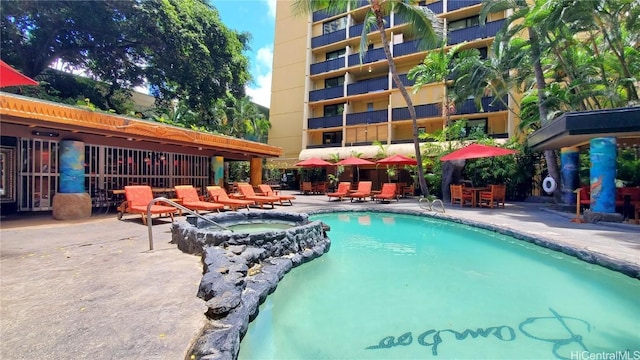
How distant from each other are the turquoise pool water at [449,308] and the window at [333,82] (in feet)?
82.0

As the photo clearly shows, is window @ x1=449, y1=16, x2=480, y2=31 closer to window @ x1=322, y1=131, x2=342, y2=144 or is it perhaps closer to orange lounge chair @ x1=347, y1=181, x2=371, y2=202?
window @ x1=322, y1=131, x2=342, y2=144

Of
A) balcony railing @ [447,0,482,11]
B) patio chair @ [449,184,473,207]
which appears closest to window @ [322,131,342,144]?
balcony railing @ [447,0,482,11]

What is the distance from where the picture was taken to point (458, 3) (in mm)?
22734

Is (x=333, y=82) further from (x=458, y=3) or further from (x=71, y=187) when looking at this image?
(x=71, y=187)

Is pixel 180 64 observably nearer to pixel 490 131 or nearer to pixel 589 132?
pixel 589 132

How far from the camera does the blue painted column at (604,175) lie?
9.05 meters

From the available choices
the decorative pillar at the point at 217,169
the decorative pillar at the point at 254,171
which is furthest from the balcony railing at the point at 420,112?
the decorative pillar at the point at 217,169

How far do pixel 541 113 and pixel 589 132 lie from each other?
18.2 feet

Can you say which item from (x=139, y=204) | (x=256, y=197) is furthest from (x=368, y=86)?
(x=139, y=204)

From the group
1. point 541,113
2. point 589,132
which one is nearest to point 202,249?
point 589,132

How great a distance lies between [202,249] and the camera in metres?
5.46

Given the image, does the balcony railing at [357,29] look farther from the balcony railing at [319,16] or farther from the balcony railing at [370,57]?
the balcony railing at [319,16]

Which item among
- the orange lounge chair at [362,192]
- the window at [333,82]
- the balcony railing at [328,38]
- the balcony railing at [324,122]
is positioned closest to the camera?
the orange lounge chair at [362,192]

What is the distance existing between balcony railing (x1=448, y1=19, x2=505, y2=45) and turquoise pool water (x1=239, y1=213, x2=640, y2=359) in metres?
20.0
